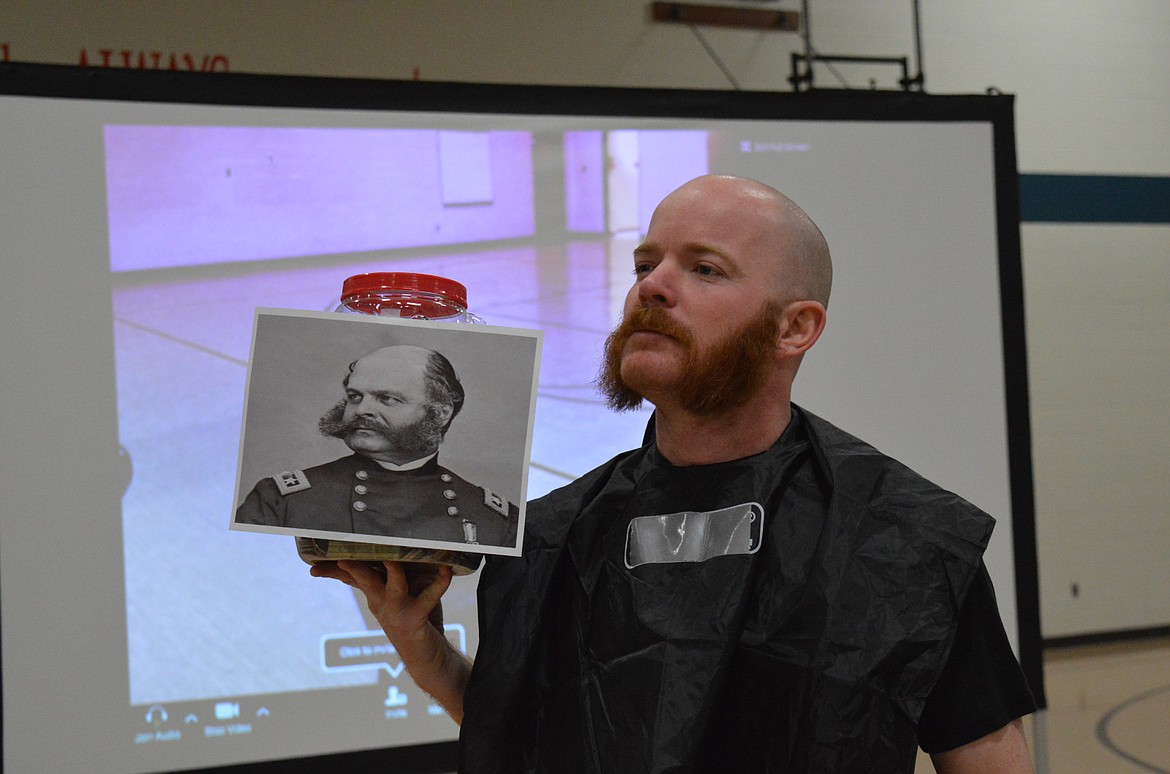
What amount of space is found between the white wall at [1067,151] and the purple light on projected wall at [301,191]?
3.82 feet

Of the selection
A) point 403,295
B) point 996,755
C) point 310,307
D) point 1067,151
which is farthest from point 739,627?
point 1067,151

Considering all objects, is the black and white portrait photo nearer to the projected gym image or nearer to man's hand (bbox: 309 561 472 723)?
man's hand (bbox: 309 561 472 723)

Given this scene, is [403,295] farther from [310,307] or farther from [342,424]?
[310,307]

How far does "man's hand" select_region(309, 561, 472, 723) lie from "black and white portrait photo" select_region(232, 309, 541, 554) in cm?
9

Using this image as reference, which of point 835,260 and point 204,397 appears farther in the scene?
point 835,260

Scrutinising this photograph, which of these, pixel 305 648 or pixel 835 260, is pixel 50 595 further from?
pixel 835 260

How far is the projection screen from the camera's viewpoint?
8.53ft

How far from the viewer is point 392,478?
108cm

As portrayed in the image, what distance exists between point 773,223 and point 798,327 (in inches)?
5.2

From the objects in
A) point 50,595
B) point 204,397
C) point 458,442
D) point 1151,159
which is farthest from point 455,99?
point 1151,159

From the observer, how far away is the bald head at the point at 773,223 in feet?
4.05

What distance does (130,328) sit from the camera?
2.71 metres

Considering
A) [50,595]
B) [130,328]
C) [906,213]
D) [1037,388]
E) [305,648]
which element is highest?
[906,213]

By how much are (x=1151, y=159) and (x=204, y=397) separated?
441 centimetres
